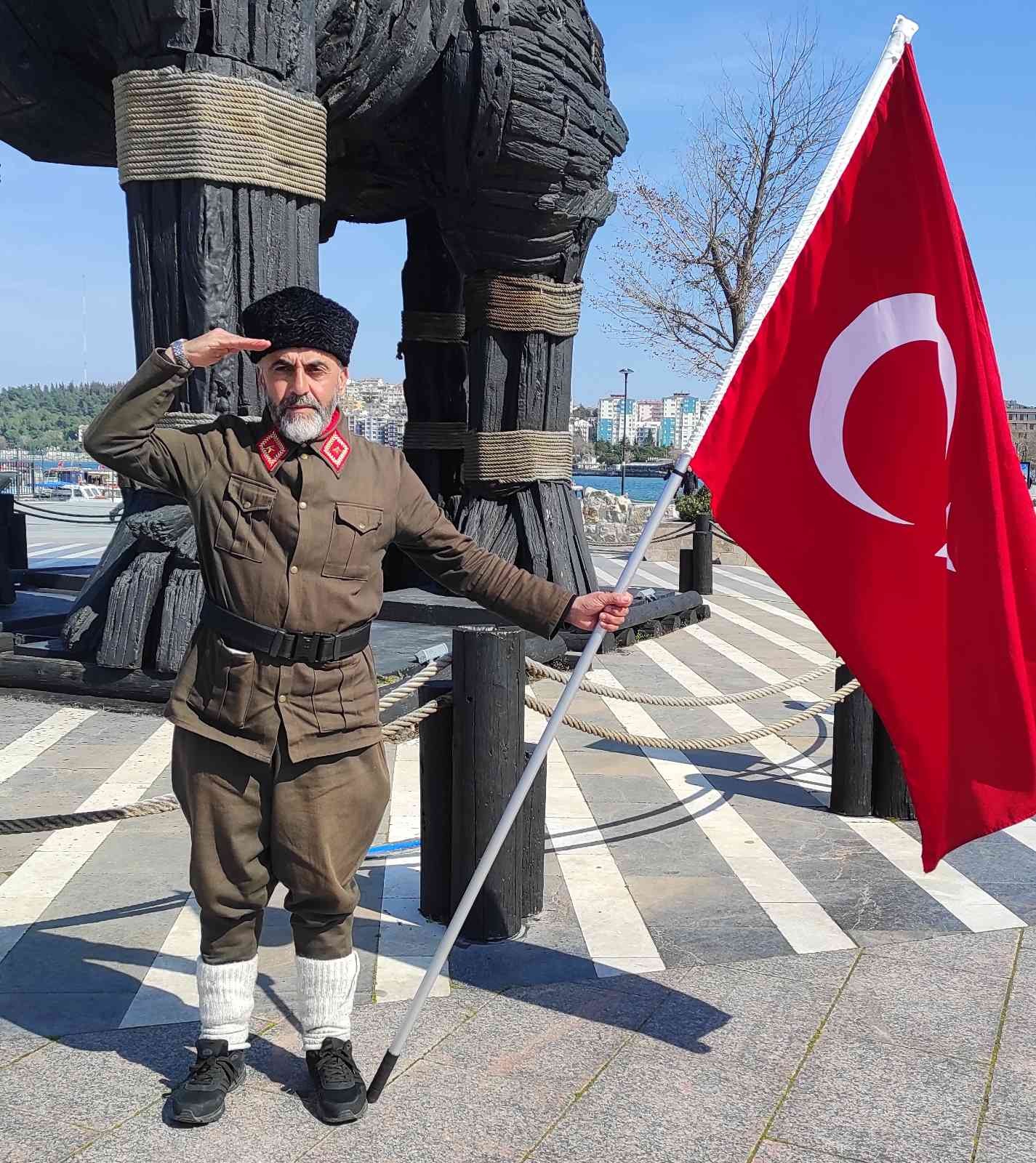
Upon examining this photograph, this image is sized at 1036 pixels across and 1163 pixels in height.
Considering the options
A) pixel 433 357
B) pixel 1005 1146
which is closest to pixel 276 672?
pixel 1005 1146

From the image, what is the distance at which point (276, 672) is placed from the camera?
2703 millimetres

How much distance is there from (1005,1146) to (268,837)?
1.70m

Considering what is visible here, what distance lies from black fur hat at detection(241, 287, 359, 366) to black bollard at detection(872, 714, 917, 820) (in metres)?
3.14

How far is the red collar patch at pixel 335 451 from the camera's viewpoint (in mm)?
2766

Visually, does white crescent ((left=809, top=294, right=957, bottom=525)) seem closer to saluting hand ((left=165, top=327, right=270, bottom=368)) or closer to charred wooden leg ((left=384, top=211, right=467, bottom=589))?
saluting hand ((left=165, top=327, right=270, bottom=368))

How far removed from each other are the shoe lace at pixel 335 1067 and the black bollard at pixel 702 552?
8507mm

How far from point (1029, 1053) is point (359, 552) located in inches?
79.0

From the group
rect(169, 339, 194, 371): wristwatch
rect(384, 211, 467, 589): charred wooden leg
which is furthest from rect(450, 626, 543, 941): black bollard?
rect(384, 211, 467, 589): charred wooden leg

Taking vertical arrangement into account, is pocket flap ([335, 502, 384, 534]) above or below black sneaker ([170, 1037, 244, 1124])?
above

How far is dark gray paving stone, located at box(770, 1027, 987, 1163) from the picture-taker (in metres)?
2.58

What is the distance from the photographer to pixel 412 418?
958cm

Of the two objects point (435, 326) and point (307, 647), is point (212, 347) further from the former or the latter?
point (435, 326)

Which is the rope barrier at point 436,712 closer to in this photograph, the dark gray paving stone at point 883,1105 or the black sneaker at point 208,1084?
the black sneaker at point 208,1084

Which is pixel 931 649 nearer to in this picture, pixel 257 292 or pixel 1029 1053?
Result: pixel 1029 1053
